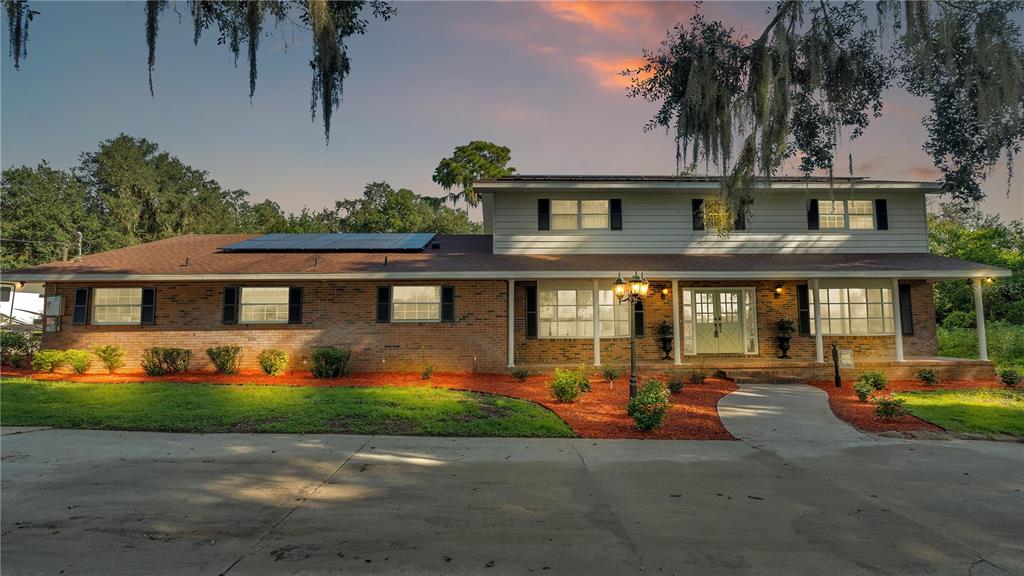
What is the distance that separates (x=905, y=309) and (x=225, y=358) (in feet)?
61.6

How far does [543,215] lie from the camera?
14.0 metres

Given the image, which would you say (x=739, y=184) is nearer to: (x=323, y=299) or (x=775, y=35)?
(x=775, y=35)

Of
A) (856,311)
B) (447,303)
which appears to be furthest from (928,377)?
(447,303)

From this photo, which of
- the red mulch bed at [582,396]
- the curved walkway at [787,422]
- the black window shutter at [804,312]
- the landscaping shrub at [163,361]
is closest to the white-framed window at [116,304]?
the landscaping shrub at [163,361]

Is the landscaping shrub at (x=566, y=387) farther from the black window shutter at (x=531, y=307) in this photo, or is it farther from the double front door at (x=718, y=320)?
the double front door at (x=718, y=320)

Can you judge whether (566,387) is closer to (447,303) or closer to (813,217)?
(447,303)

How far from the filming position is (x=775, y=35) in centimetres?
796

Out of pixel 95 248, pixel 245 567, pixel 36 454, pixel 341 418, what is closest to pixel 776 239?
pixel 341 418

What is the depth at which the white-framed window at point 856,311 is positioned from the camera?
13.5 m

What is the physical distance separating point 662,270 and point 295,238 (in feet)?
39.3

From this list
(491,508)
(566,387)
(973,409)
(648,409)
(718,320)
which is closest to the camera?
(491,508)

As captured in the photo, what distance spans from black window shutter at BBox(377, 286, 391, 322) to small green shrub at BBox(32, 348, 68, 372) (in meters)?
7.59

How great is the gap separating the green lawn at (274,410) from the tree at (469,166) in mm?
19917

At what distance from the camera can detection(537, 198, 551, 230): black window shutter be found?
45.9 ft
